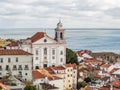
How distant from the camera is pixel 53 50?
5212 centimetres

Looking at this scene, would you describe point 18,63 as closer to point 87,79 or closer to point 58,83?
point 58,83

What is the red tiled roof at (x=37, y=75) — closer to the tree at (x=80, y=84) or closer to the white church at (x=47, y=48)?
the tree at (x=80, y=84)

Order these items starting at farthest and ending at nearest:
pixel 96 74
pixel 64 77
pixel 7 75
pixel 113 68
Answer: pixel 113 68 < pixel 96 74 < pixel 64 77 < pixel 7 75

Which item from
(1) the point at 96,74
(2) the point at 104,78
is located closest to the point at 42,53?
(1) the point at 96,74

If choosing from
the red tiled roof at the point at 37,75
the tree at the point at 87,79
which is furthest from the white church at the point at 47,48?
the red tiled roof at the point at 37,75

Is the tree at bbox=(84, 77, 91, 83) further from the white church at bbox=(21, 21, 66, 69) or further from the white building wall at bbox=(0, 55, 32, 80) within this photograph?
the white building wall at bbox=(0, 55, 32, 80)

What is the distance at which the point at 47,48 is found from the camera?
5169 cm

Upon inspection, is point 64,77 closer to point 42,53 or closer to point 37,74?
point 37,74

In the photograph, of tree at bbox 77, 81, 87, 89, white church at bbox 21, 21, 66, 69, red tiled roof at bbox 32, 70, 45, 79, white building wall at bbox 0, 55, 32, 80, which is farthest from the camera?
white church at bbox 21, 21, 66, 69

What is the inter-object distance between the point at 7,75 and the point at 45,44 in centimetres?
1507

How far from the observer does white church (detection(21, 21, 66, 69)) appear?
167 ft

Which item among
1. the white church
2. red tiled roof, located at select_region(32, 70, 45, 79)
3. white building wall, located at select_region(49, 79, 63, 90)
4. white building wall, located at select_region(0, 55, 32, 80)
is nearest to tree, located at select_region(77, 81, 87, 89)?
white building wall, located at select_region(49, 79, 63, 90)

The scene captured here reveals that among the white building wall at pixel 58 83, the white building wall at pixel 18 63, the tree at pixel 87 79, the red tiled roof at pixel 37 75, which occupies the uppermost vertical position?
the white building wall at pixel 18 63

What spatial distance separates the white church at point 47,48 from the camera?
50.9m
